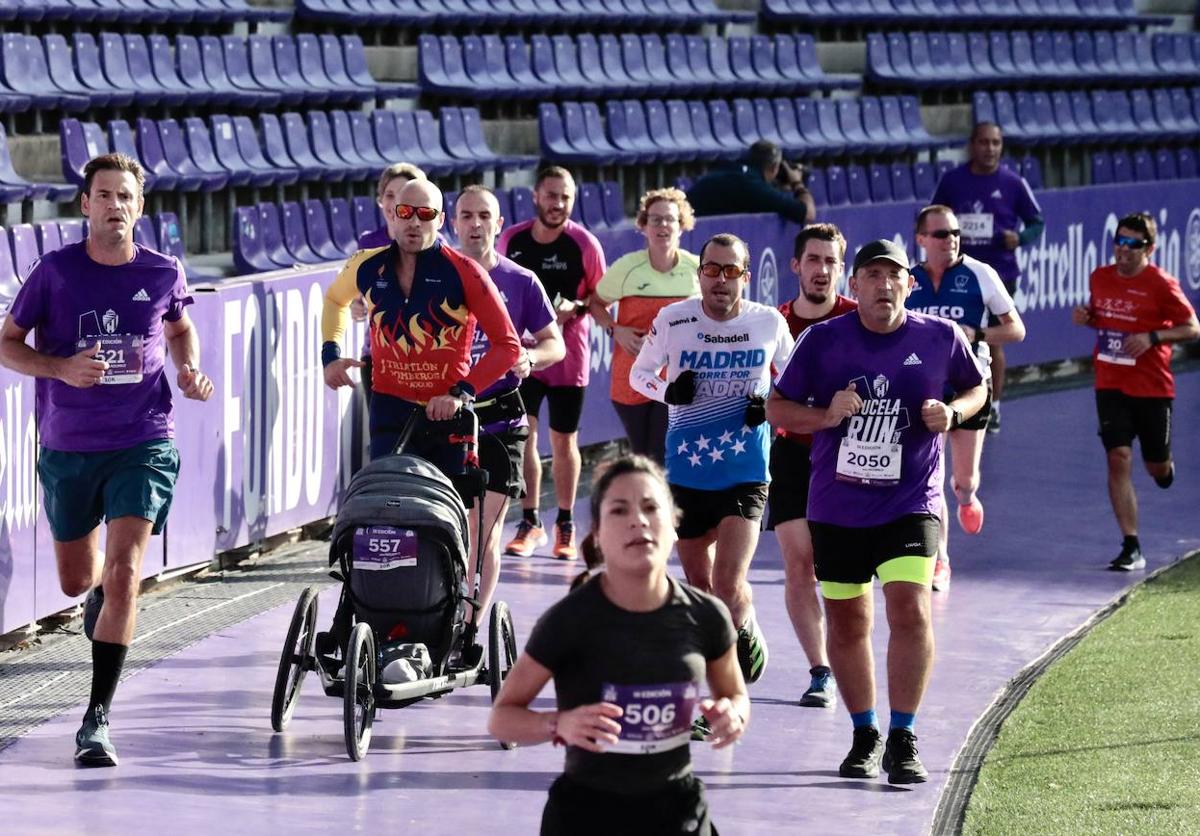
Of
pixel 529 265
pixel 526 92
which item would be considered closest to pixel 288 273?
pixel 529 265

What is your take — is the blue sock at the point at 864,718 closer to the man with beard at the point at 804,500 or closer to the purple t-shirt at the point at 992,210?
the man with beard at the point at 804,500

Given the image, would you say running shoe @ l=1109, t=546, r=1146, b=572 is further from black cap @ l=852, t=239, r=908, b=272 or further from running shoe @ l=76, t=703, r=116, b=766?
running shoe @ l=76, t=703, r=116, b=766

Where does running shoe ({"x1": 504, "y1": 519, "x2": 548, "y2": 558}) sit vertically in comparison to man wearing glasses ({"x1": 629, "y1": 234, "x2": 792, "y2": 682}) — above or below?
below

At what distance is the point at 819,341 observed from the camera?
8125 millimetres

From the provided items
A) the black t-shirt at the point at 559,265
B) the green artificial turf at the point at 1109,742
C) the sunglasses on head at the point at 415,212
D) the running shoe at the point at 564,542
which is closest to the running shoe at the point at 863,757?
the green artificial turf at the point at 1109,742

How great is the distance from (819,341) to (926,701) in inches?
86.5

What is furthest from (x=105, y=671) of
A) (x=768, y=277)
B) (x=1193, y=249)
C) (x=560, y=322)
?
(x=1193, y=249)

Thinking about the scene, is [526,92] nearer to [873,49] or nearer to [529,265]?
[873,49]

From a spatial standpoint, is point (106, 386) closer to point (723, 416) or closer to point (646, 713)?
point (723, 416)

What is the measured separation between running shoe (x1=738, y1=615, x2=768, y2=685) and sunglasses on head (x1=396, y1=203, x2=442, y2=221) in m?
2.04

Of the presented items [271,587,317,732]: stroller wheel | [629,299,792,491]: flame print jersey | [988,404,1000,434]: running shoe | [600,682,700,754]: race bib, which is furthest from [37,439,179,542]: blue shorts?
[988,404,1000,434]: running shoe

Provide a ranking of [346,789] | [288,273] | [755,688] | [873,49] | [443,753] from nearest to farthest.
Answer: [346,789] → [443,753] → [755,688] → [288,273] → [873,49]

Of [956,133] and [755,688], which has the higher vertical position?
[956,133]

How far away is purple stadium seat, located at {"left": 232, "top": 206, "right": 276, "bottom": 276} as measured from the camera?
15.7 meters
